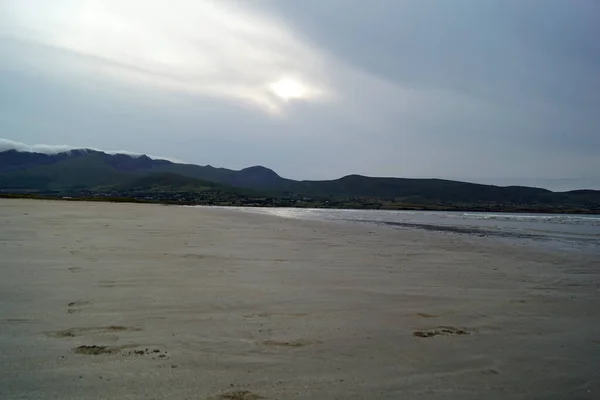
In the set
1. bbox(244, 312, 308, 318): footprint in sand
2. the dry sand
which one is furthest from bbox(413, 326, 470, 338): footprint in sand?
bbox(244, 312, 308, 318): footprint in sand

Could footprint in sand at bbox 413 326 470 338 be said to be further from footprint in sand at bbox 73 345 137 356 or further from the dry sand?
footprint in sand at bbox 73 345 137 356

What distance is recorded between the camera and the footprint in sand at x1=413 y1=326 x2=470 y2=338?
521 centimetres

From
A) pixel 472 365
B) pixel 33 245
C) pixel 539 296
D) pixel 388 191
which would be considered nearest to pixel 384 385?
pixel 472 365

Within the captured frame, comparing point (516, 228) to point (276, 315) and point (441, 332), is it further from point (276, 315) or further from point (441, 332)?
point (276, 315)

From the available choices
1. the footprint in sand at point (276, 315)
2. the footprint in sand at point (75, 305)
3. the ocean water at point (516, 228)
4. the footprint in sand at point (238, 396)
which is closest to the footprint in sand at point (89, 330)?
the footprint in sand at point (75, 305)

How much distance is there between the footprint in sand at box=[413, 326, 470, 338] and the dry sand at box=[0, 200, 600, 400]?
1cm

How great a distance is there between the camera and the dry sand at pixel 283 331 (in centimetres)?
366

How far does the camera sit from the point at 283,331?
5.09 metres

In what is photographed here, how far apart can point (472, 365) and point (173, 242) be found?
1109cm

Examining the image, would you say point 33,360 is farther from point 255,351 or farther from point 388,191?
point 388,191

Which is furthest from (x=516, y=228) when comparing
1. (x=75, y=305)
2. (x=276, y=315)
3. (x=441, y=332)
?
(x=75, y=305)

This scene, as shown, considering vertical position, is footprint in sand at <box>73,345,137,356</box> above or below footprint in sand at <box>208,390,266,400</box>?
above

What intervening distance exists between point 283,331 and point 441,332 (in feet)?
6.35

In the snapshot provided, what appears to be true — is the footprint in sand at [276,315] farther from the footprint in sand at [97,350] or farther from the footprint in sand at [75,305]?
the footprint in sand at [75,305]
